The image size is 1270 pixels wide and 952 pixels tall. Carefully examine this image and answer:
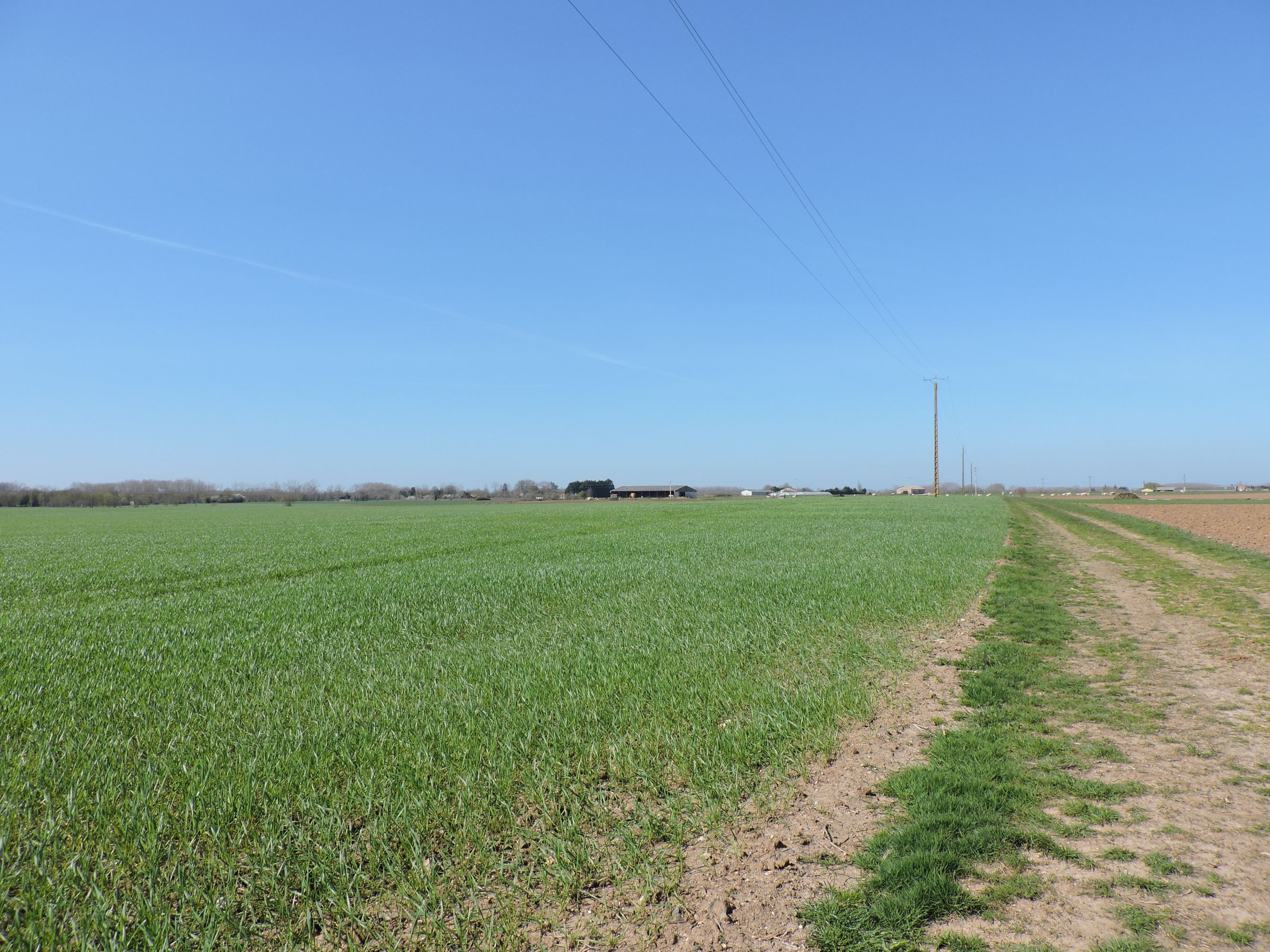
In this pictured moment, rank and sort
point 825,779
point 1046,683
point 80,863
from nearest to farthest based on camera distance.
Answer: point 80,863 → point 825,779 → point 1046,683

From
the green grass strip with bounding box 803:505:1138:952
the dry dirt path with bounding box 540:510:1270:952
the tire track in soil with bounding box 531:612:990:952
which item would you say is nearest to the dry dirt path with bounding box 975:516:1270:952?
the dry dirt path with bounding box 540:510:1270:952

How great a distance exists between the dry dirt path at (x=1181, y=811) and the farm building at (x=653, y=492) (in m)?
126

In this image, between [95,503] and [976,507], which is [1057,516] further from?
[95,503]

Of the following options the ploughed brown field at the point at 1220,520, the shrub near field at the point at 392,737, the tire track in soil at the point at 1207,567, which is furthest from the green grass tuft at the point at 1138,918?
the ploughed brown field at the point at 1220,520

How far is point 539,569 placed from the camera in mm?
17484

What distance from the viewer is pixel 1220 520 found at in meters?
41.3

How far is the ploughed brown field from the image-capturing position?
89.1ft

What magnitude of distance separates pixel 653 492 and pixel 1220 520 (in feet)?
369

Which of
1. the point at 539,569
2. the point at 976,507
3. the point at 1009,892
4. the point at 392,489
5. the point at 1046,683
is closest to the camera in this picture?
the point at 1009,892

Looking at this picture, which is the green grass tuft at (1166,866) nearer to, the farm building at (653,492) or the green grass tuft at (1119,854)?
the green grass tuft at (1119,854)

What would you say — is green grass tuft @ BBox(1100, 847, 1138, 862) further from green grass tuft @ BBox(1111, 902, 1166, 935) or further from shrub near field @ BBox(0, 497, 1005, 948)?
shrub near field @ BBox(0, 497, 1005, 948)

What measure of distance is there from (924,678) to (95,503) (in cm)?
16133

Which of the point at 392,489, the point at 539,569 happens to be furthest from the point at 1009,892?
the point at 392,489

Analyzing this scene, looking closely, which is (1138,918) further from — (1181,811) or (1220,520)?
(1220,520)
